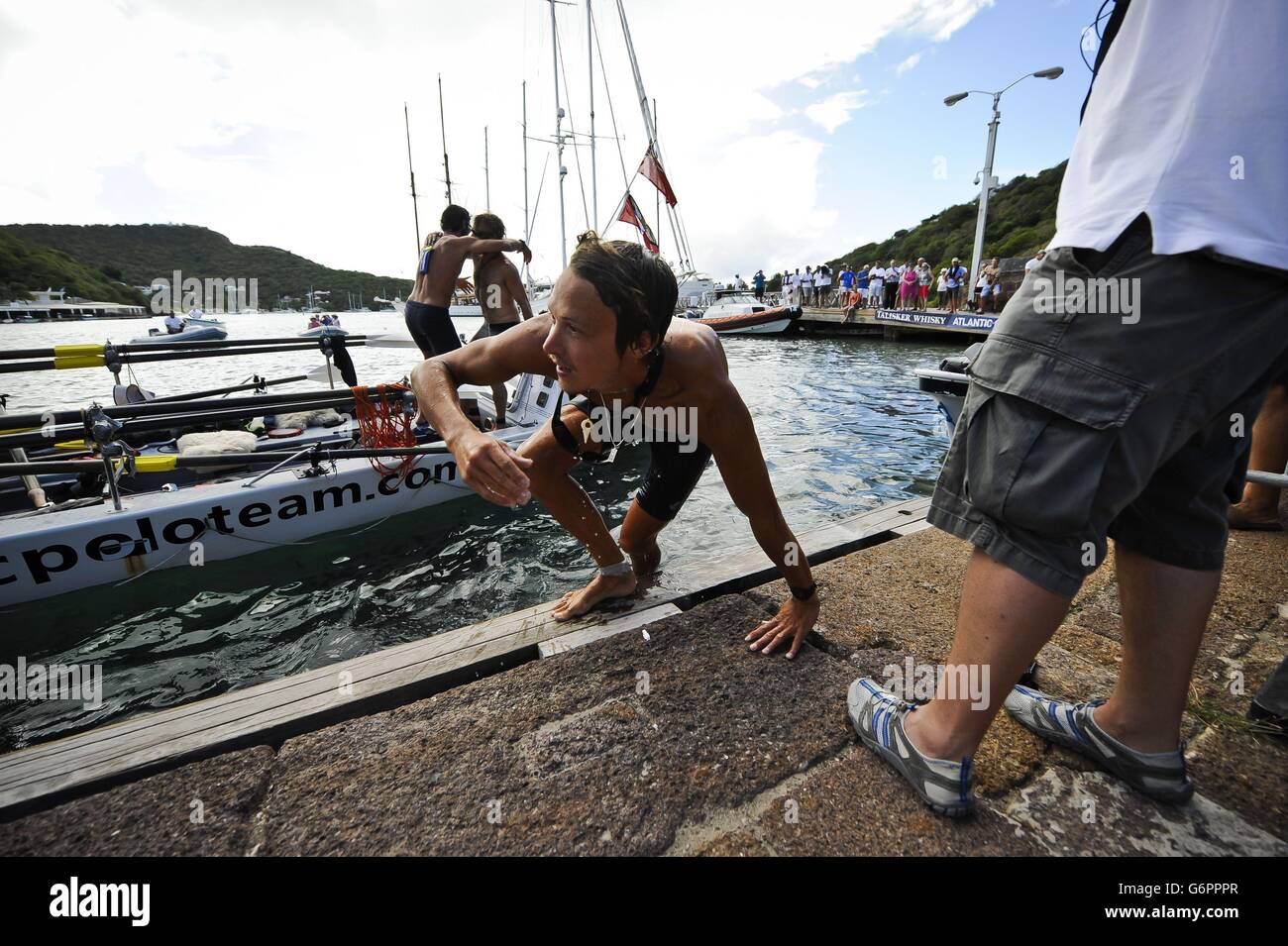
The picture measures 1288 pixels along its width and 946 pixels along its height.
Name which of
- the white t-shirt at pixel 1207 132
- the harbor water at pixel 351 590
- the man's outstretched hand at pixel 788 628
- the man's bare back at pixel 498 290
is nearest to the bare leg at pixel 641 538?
the harbor water at pixel 351 590

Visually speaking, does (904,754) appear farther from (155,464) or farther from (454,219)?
(454,219)

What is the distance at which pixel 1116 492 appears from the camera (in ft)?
3.97

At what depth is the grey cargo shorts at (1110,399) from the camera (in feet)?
3.66

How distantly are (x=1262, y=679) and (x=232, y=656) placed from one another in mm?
5016

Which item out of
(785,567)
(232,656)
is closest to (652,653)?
(785,567)

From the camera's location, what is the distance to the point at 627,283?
Result: 196 centimetres

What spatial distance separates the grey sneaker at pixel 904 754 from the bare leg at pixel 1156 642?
53 cm

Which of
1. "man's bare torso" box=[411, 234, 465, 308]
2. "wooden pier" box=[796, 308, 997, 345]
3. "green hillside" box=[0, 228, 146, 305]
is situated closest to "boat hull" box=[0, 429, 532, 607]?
"man's bare torso" box=[411, 234, 465, 308]

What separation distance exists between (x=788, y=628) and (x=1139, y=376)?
4.93 ft

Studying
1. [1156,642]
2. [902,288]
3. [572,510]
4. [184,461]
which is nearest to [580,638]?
[572,510]

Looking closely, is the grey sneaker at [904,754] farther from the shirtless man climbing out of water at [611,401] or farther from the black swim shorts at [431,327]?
the black swim shorts at [431,327]

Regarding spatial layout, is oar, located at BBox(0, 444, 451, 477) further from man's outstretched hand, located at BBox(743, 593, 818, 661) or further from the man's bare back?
the man's bare back
